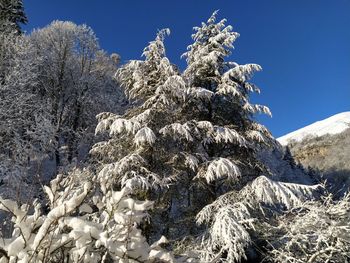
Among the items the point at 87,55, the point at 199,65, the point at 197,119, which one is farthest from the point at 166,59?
the point at 87,55

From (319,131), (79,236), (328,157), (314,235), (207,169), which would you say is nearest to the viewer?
(79,236)

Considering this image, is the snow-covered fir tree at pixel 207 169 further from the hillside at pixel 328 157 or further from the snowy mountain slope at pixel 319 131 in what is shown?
the snowy mountain slope at pixel 319 131

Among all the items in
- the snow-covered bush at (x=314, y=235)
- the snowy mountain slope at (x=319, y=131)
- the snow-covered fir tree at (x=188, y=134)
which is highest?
the snowy mountain slope at (x=319, y=131)

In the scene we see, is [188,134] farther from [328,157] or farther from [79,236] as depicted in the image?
[328,157]

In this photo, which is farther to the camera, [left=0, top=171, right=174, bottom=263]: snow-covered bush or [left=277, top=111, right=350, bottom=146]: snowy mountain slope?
[left=277, top=111, right=350, bottom=146]: snowy mountain slope

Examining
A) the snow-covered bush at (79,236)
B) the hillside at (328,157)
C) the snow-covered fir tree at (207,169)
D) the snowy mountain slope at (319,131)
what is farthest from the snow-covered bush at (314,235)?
the snowy mountain slope at (319,131)

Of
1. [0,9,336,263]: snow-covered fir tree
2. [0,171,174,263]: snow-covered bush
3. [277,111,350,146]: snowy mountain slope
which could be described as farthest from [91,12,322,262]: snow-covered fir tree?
[277,111,350,146]: snowy mountain slope

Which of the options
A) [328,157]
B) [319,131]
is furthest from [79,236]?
[319,131]

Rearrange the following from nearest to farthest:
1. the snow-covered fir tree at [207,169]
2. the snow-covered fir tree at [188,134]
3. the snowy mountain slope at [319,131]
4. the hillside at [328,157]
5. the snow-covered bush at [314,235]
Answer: the snow-covered bush at [314,235] → the snow-covered fir tree at [207,169] → the snow-covered fir tree at [188,134] → the hillside at [328,157] → the snowy mountain slope at [319,131]

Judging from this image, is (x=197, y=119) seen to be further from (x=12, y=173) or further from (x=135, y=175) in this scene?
(x=12, y=173)

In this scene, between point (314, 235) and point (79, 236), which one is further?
point (314, 235)

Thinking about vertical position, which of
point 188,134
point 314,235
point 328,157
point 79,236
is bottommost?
point 314,235

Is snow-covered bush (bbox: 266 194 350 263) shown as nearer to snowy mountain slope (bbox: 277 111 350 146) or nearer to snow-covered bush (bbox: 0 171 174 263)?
snow-covered bush (bbox: 0 171 174 263)

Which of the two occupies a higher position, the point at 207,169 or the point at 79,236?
the point at 207,169
